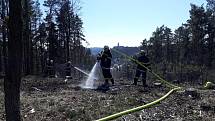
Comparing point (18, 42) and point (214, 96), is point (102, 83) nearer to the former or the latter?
point (214, 96)

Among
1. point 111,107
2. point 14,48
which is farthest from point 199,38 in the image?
point 14,48

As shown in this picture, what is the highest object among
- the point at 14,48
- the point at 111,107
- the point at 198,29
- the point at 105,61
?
the point at 198,29

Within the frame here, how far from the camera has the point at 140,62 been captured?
844 inches

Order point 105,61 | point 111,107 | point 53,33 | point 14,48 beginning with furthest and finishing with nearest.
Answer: point 53,33 → point 105,61 → point 111,107 → point 14,48

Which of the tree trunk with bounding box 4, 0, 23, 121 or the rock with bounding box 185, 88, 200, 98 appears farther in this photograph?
the rock with bounding box 185, 88, 200, 98

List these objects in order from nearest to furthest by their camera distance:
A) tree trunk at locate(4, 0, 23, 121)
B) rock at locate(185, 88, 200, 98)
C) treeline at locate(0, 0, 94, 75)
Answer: tree trunk at locate(4, 0, 23, 121)
rock at locate(185, 88, 200, 98)
treeline at locate(0, 0, 94, 75)

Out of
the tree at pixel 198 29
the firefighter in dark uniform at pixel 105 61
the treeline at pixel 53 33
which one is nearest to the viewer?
the firefighter in dark uniform at pixel 105 61

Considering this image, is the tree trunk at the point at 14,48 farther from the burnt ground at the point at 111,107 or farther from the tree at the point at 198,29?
the tree at the point at 198,29

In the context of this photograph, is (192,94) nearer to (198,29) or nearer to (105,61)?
(105,61)

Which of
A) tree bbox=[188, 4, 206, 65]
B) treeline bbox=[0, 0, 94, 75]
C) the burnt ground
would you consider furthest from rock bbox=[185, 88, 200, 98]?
tree bbox=[188, 4, 206, 65]

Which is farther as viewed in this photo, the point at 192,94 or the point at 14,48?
the point at 192,94

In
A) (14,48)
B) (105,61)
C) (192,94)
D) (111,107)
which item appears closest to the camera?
(14,48)

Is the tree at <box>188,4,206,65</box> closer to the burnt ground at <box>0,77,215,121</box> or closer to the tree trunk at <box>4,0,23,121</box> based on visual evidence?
the burnt ground at <box>0,77,215,121</box>

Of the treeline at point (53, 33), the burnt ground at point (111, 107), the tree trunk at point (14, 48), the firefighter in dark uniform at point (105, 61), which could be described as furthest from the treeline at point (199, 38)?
the tree trunk at point (14, 48)
